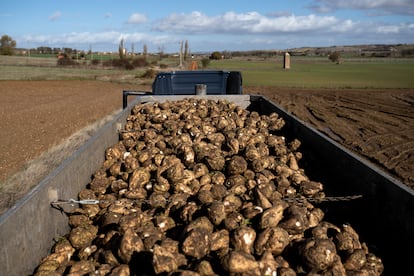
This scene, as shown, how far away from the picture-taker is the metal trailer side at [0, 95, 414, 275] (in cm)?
278

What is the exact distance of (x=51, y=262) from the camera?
9.87 ft

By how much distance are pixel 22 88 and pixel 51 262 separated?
28137 mm

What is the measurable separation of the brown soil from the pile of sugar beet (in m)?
3.35

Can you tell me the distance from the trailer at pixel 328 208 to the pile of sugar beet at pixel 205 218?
0.12 m

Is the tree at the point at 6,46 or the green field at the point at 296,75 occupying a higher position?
the tree at the point at 6,46

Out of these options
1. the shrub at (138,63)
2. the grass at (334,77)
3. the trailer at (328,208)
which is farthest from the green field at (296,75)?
the trailer at (328,208)

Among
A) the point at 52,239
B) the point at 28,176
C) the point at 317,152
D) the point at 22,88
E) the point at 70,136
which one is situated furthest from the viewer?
the point at 22,88

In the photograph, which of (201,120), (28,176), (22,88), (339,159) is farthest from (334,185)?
(22,88)

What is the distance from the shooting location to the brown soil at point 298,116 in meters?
9.41

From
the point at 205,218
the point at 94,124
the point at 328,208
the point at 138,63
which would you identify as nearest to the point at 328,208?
the point at 328,208

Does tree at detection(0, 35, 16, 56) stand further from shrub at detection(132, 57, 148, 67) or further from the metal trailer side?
the metal trailer side

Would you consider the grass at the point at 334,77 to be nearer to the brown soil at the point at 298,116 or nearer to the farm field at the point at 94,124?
the farm field at the point at 94,124

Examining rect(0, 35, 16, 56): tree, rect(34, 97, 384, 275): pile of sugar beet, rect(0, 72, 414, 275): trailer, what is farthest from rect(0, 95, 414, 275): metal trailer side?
rect(0, 35, 16, 56): tree

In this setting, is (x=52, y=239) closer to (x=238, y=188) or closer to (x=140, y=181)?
(x=140, y=181)
